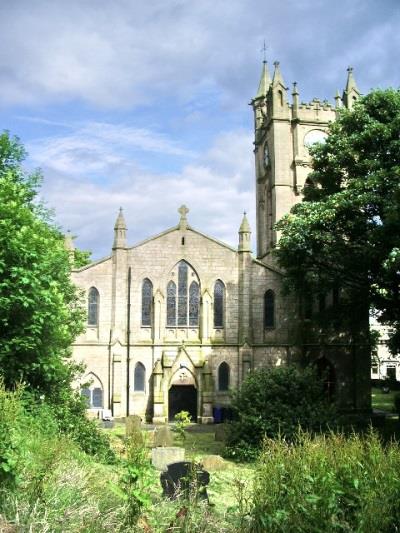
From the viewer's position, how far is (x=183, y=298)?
35.2 m

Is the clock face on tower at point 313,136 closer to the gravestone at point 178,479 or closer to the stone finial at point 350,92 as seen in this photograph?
the stone finial at point 350,92

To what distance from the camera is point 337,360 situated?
35.2 metres

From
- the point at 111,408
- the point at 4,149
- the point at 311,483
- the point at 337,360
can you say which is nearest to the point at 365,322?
the point at 337,360

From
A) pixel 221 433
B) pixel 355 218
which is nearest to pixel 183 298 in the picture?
pixel 221 433

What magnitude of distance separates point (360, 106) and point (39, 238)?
1696 centimetres

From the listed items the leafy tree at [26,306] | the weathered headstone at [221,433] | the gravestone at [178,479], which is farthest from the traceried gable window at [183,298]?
the gravestone at [178,479]

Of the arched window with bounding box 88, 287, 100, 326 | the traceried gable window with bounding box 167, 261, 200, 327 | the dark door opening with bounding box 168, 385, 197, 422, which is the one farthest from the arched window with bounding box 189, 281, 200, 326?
the arched window with bounding box 88, 287, 100, 326

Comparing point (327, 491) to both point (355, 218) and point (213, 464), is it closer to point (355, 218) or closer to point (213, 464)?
point (213, 464)

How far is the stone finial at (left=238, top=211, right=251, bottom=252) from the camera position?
35.4 metres

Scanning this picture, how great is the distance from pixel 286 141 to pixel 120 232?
13.1 metres

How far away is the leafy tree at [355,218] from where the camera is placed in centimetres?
2480

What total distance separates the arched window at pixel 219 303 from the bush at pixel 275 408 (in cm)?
1058

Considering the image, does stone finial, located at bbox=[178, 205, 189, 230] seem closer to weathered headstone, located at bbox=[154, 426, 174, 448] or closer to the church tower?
the church tower

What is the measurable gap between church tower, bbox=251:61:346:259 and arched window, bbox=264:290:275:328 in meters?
4.27
